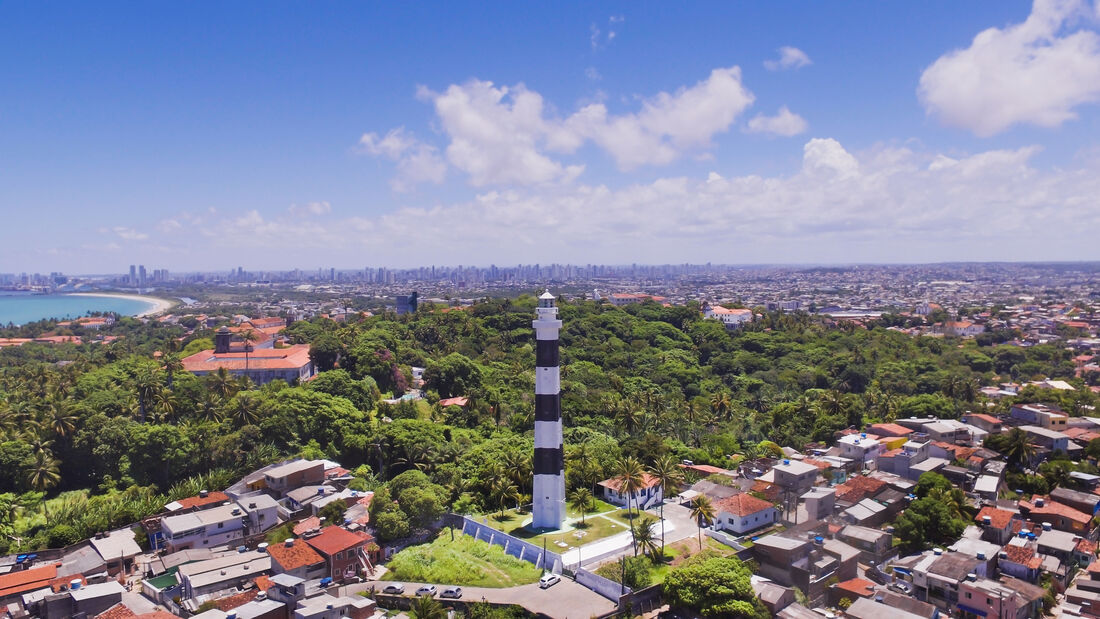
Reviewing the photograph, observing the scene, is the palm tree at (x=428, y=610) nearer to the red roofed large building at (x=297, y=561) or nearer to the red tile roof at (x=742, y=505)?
the red roofed large building at (x=297, y=561)

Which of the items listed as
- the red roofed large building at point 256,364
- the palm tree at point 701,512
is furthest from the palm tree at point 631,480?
the red roofed large building at point 256,364

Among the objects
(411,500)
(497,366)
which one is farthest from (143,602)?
(497,366)

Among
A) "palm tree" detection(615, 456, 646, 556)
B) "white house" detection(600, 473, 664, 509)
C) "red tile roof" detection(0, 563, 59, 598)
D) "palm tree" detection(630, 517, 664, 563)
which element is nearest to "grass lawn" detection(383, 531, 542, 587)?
"palm tree" detection(630, 517, 664, 563)

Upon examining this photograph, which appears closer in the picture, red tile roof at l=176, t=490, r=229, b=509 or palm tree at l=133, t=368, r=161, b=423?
red tile roof at l=176, t=490, r=229, b=509

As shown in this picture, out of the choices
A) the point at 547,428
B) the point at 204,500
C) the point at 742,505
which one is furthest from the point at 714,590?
the point at 204,500

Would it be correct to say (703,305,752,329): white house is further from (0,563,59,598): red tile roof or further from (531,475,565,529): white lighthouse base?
(0,563,59,598): red tile roof

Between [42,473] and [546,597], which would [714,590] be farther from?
[42,473]

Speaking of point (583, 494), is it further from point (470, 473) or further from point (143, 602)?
point (143, 602)
